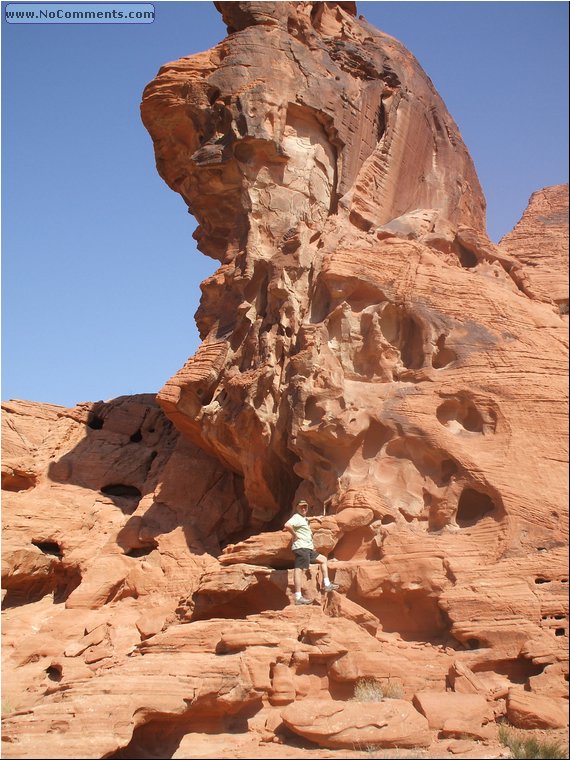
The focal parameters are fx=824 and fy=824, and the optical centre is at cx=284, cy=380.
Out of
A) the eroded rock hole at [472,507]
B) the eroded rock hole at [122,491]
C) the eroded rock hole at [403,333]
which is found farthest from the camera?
the eroded rock hole at [122,491]

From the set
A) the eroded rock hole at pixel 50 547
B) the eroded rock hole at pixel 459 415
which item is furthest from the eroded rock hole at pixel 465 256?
the eroded rock hole at pixel 50 547

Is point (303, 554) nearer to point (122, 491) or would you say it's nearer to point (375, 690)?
point (375, 690)

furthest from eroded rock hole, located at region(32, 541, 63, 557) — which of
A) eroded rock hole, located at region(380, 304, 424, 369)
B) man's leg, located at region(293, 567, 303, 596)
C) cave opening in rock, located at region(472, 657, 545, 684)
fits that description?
cave opening in rock, located at region(472, 657, 545, 684)

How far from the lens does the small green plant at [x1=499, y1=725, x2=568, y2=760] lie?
31.9 feet

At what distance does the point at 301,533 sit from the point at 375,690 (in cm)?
317

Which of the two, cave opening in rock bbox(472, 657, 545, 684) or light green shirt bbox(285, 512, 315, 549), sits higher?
light green shirt bbox(285, 512, 315, 549)

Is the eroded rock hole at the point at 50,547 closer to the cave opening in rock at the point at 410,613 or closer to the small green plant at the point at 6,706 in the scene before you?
the small green plant at the point at 6,706

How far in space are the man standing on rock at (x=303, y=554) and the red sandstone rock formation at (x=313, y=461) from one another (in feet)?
1.18

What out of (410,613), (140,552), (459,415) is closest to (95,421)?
(140,552)

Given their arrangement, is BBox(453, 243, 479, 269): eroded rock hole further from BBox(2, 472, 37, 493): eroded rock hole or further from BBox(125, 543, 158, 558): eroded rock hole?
BBox(2, 472, 37, 493): eroded rock hole

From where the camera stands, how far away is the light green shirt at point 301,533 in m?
13.9

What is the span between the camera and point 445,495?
1448 cm

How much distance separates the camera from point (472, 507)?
A: 48.2 feet

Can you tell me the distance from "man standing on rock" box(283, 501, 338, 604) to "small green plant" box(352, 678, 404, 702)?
1.90m
